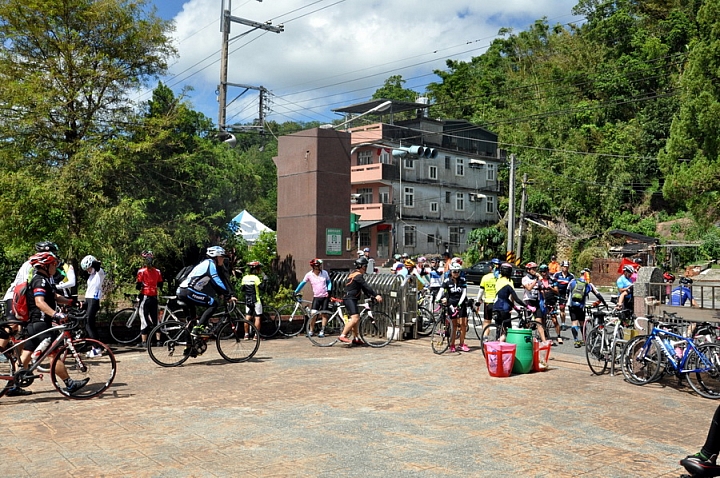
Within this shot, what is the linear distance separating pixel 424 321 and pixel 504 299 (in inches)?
176

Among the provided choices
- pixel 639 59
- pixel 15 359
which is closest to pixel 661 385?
pixel 15 359

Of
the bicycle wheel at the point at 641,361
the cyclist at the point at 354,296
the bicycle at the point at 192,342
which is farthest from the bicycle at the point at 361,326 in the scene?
the bicycle wheel at the point at 641,361

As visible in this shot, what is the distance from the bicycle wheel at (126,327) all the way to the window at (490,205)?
4996 cm

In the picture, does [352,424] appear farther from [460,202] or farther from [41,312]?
[460,202]

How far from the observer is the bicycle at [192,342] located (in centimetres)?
1145

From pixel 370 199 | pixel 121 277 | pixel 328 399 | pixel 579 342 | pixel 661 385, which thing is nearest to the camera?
pixel 328 399

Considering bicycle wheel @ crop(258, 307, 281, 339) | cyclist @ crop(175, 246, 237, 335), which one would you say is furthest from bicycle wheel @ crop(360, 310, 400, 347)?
cyclist @ crop(175, 246, 237, 335)

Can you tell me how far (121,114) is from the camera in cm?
1538

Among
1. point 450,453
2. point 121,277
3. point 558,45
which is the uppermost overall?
point 558,45

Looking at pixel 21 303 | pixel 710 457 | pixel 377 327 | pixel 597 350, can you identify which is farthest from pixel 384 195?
pixel 710 457

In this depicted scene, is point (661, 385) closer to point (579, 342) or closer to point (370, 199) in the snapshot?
point (579, 342)

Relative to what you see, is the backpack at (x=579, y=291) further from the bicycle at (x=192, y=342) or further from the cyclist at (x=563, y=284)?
the bicycle at (x=192, y=342)

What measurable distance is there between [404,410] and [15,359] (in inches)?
206

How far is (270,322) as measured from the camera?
15.7 meters
